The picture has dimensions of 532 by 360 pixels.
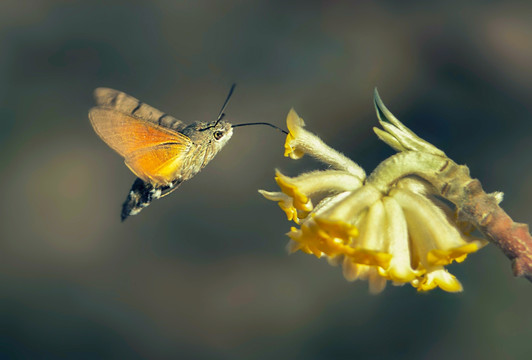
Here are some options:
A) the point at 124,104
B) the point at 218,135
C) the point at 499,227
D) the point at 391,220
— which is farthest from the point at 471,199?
the point at 124,104

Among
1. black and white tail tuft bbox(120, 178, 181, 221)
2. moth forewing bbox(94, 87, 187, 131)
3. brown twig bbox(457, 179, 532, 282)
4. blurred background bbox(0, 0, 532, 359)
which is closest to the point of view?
brown twig bbox(457, 179, 532, 282)

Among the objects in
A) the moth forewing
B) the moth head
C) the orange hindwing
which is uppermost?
the moth head

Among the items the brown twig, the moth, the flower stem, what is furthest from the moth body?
the brown twig

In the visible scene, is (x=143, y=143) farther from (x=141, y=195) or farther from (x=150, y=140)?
(x=141, y=195)

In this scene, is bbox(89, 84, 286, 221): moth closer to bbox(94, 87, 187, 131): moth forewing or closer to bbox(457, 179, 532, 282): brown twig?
bbox(94, 87, 187, 131): moth forewing

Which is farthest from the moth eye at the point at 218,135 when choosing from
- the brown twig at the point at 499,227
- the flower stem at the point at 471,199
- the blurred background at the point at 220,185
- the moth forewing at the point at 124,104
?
the blurred background at the point at 220,185

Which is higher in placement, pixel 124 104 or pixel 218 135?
pixel 218 135

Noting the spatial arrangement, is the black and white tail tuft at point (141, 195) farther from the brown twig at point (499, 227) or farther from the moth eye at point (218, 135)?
the brown twig at point (499, 227)
